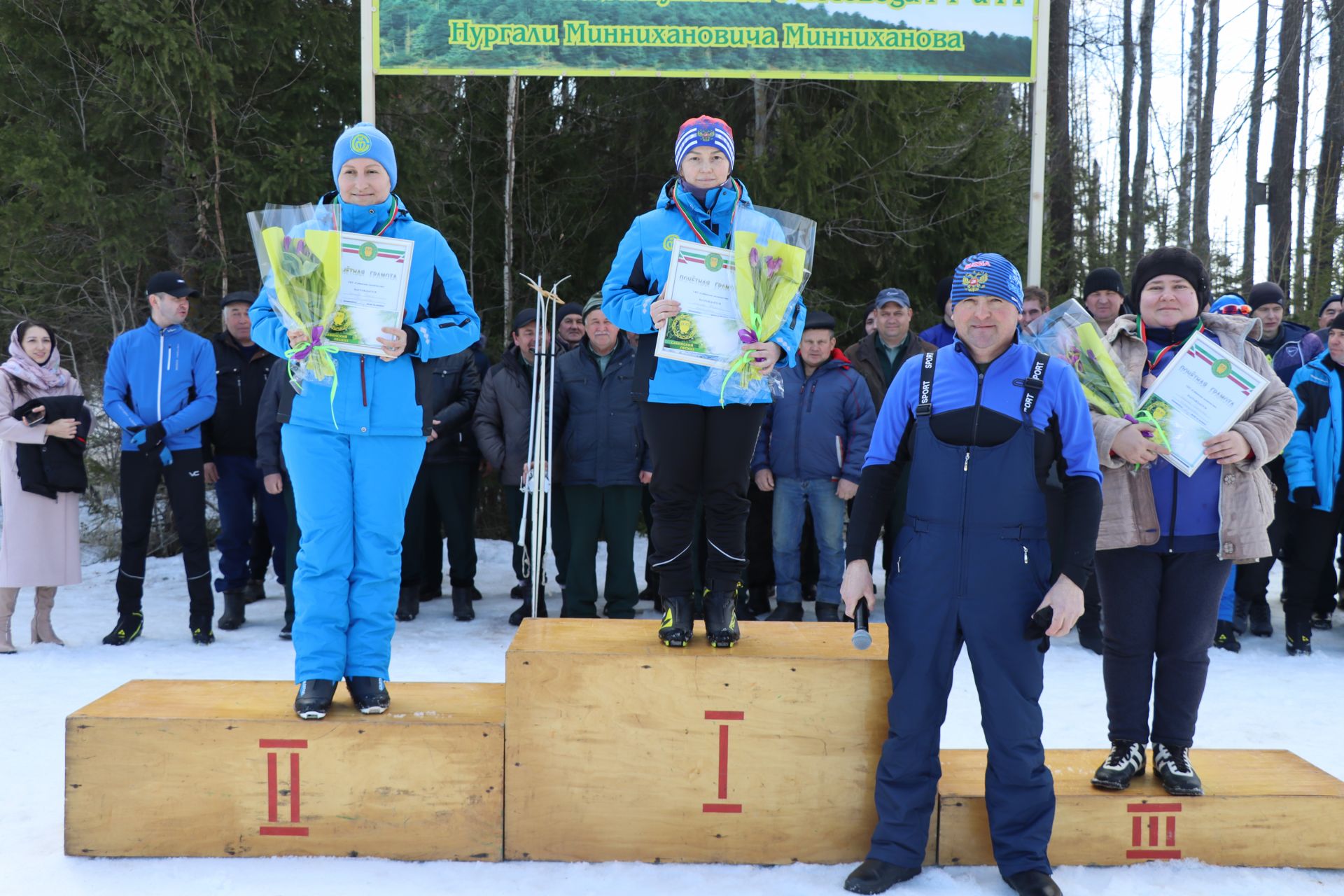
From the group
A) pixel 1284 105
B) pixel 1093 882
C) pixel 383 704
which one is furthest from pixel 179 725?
pixel 1284 105

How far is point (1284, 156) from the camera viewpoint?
16484 mm

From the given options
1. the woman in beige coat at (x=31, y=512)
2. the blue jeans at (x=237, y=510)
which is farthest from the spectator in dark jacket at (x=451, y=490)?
the woman in beige coat at (x=31, y=512)

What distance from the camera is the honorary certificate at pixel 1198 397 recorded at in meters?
3.50

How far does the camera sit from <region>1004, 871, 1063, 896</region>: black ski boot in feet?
10.3

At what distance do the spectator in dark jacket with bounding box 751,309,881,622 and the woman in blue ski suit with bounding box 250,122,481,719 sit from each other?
146 inches

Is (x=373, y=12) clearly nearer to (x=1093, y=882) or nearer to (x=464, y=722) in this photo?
(x=464, y=722)

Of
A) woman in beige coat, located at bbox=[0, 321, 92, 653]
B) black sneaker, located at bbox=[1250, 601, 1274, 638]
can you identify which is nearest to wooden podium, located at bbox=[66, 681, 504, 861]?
woman in beige coat, located at bbox=[0, 321, 92, 653]

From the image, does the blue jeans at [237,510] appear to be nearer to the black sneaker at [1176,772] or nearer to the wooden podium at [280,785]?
the wooden podium at [280,785]

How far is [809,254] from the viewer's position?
362 centimetres

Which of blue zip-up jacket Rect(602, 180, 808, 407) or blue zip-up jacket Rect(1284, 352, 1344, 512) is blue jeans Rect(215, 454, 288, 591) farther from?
blue zip-up jacket Rect(1284, 352, 1344, 512)

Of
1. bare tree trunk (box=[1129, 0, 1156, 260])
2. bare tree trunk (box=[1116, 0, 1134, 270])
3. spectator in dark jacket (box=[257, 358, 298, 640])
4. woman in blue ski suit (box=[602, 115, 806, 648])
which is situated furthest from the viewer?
bare tree trunk (box=[1116, 0, 1134, 270])

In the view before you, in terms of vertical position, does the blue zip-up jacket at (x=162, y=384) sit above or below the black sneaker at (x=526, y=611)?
above

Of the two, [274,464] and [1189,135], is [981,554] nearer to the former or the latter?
[274,464]

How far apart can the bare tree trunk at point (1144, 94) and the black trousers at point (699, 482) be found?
16.7 meters
